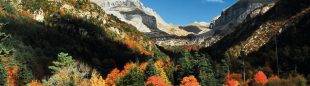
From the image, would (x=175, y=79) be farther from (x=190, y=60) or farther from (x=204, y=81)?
(x=204, y=81)

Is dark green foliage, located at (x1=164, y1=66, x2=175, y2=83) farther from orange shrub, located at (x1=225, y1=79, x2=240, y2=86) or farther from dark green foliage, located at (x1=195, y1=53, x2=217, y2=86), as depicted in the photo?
orange shrub, located at (x1=225, y1=79, x2=240, y2=86)

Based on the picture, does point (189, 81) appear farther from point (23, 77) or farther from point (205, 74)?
point (23, 77)

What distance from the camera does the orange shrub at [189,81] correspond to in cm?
12504

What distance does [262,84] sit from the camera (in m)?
140

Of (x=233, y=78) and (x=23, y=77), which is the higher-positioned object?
(x=23, y=77)

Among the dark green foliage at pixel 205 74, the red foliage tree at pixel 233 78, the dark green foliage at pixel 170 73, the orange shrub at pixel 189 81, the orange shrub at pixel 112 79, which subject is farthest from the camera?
the orange shrub at pixel 112 79

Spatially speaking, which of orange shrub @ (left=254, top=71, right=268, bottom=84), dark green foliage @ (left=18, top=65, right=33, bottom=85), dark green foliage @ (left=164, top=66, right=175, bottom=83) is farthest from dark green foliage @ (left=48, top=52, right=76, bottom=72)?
orange shrub @ (left=254, top=71, right=268, bottom=84)

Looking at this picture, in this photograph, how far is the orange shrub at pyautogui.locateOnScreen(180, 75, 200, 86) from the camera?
4923 inches

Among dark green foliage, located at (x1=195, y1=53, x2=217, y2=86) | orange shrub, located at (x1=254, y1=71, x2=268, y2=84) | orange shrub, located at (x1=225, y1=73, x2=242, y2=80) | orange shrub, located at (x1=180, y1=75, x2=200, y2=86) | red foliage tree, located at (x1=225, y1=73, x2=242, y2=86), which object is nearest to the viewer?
dark green foliage, located at (x1=195, y1=53, x2=217, y2=86)

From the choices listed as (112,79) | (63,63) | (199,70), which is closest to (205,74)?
(199,70)

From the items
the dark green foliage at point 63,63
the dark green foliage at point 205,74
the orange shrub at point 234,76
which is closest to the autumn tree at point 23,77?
the dark green foliage at point 205,74

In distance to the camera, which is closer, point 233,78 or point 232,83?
point 232,83

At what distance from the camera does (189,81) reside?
128 m

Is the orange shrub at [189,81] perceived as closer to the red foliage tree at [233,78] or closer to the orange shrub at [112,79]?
the red foliage tree at [233,78]
